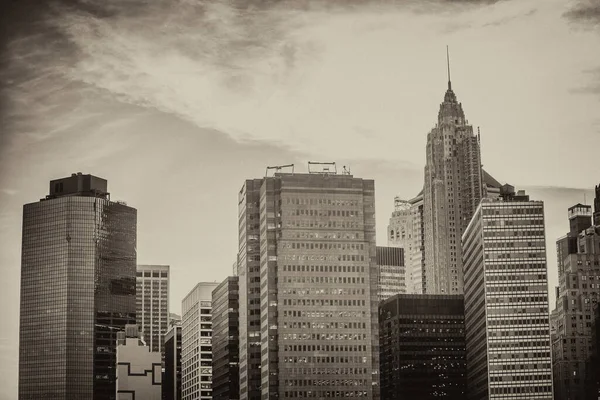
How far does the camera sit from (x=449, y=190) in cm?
16462

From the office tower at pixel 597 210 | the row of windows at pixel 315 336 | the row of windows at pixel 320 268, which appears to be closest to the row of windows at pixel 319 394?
the row of windows at pixel 315 336

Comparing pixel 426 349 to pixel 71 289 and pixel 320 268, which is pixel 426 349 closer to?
pixel 320 268

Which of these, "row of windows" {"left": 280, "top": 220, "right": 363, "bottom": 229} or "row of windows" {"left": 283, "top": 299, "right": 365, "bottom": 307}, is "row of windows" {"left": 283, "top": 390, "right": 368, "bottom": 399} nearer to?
"row of windows" {"left": 283, "top": 299, "right": 365, "bottom": 307}

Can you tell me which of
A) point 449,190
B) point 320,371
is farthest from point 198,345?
point 320,371

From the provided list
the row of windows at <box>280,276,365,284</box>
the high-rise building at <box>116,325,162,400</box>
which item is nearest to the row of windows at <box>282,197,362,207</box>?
the row of windows at <box>280,276,365,284</box>

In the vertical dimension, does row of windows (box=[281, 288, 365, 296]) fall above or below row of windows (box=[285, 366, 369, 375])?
above

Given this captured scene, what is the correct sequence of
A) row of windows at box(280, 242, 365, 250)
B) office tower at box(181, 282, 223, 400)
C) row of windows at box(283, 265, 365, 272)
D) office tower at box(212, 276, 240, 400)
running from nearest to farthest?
1. row of windows at box(283, 265, 365, 272)
2. row of windows at box(280, 242, 365, 250)
3. office tower at box(212, 276, 240, 400)
4. office tower at box(181, 282, 223, 400)

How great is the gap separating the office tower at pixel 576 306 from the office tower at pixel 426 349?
1399 cm

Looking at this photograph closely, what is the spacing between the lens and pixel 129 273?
618 feet

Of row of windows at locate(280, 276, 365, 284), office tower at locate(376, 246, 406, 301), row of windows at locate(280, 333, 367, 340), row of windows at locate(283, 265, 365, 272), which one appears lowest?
row of windows at locate(280, 333, 367, 340)

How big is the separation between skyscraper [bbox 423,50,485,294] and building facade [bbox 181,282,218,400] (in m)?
29.7

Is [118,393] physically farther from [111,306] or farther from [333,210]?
[333,210]

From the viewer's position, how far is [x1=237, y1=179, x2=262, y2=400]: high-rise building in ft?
398

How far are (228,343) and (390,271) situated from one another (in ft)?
206
